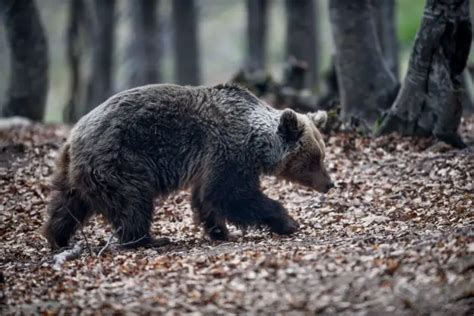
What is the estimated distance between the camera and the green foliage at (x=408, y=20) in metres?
37.7

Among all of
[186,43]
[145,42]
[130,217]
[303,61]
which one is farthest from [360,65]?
[186,43]

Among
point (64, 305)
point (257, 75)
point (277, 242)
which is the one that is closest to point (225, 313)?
point (64, 305)

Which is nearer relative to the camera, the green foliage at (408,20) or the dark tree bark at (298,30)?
the dark tree bark at (298,30)

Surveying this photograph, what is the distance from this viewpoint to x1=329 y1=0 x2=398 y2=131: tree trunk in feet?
48.9

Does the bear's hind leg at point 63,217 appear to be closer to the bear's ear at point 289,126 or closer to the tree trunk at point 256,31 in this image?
the bear's ear at point 289,126

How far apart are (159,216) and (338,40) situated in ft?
17.2

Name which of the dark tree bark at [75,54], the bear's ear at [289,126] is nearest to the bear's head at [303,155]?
the bear's ear at [289,126]

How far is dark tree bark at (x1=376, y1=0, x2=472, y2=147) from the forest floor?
0.35m

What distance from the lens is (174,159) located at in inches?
403

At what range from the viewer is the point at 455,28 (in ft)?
42.6

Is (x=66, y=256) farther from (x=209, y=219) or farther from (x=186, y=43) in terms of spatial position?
(x=186, y=43)

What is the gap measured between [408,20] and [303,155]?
1186 inches

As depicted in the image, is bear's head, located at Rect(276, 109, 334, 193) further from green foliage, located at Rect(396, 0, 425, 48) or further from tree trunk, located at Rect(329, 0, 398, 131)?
green foliage, located at Rect(396, 0, 425, 48)

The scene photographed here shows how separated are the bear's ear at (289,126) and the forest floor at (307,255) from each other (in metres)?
1.18
